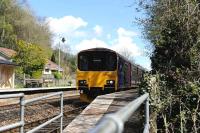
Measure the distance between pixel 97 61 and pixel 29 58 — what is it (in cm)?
3890

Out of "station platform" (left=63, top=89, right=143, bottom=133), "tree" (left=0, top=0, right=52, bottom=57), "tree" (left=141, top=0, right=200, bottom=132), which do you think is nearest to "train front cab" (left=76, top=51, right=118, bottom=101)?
"station platform" (left=63, top=89, right=143, bottom=133)

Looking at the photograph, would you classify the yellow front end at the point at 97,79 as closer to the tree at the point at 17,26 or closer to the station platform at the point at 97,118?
the station platform at the point at 97,118

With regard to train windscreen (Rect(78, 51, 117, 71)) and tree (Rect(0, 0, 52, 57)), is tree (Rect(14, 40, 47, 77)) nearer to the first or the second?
tree (Rect(0, 0, 52, 57))

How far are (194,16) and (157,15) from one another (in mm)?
3006

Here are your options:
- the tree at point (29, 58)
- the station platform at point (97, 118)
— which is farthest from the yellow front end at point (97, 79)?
the tree at point (29, 58)

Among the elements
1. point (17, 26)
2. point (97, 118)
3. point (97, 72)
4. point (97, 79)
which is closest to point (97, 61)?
point (97, 72)

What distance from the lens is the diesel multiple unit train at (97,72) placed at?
2612 centimetres

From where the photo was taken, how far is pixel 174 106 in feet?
38.1

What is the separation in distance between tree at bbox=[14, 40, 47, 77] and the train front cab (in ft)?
125

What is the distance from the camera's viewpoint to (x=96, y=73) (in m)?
26.3

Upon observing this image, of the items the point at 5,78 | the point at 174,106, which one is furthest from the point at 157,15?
the point at 5,78

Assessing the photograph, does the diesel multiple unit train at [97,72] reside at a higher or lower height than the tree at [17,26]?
lower

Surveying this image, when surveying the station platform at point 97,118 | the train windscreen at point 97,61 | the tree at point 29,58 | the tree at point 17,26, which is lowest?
the station platform at point 97,118

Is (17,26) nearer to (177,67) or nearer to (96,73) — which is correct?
(96,73)
